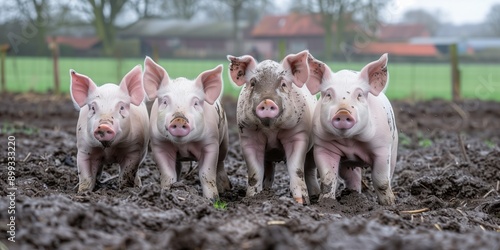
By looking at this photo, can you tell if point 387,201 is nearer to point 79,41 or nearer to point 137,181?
point 137,181

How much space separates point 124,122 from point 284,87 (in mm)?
1399

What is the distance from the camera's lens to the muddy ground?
4020 mm

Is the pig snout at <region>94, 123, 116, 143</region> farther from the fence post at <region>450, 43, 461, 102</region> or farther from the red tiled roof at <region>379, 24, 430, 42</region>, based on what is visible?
the red tiled roof at <region>379, 24, 430, 42</region>

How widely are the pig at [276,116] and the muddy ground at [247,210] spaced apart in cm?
32

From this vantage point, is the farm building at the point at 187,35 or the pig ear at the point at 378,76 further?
the farm building at the point at 187,35

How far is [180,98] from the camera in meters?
6.62

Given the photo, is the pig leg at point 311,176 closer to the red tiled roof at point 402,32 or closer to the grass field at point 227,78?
the grass field at point 227,78

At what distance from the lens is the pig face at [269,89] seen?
641 centimetres

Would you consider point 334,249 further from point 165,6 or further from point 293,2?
point 165,6

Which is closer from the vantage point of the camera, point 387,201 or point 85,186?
point 387,201

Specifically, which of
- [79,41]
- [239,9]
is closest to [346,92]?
[79,41]

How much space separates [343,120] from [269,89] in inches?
28.6

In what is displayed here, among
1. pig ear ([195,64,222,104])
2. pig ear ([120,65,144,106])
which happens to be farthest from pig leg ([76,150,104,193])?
pig ear ([195,64,222,104])

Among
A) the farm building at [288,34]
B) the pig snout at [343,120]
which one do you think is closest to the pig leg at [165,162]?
the pig snout at [343,120]
